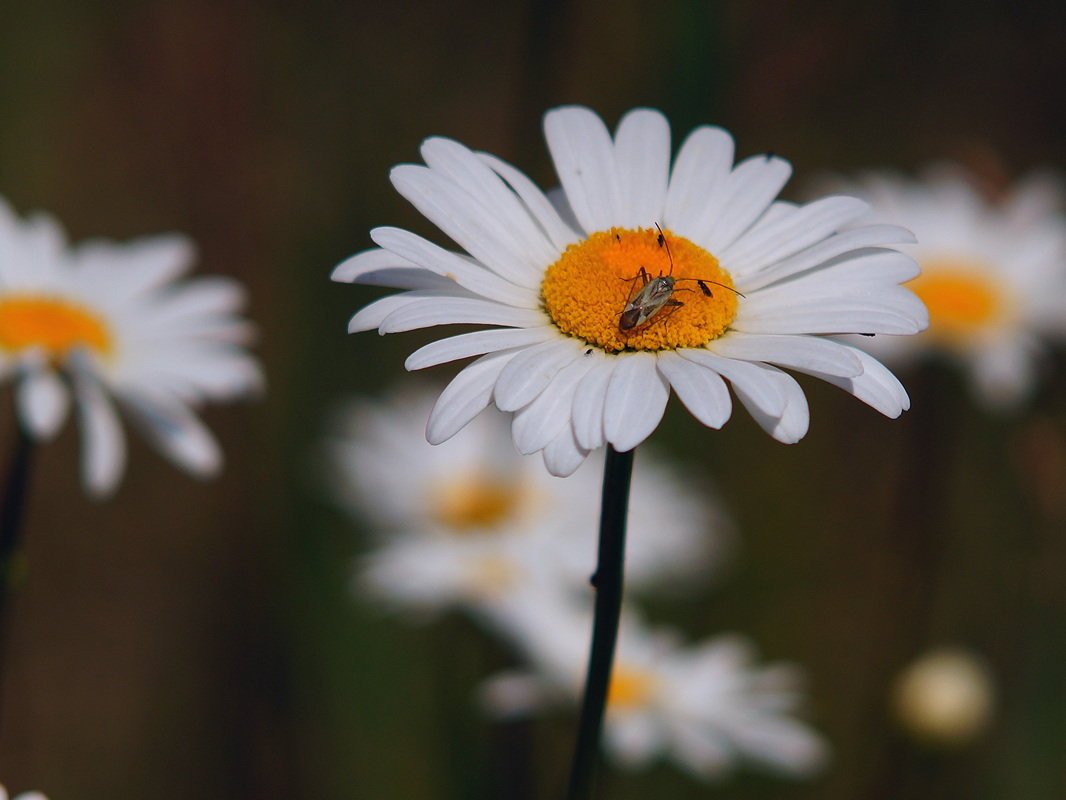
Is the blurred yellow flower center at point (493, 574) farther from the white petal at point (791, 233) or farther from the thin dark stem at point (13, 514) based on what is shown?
the white petal at point (791, 233)

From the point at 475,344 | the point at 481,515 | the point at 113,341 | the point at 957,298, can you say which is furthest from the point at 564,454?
the point at 957,298

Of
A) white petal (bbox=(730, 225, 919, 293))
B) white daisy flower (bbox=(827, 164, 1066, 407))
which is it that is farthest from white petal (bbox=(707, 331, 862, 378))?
white daisy flower (bbox=(827, 164, 1066, 407))

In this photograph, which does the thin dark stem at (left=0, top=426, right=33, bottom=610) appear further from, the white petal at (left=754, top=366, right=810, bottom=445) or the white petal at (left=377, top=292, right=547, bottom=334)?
the white petal at (left=754, top=366, right=810, bottom=445)

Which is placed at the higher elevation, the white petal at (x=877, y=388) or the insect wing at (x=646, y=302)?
the insect wing at (x=646, y=302)

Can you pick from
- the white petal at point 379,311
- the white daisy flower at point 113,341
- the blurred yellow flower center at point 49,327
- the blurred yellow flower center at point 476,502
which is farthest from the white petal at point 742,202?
the blurred yellow flower center at point 476,502

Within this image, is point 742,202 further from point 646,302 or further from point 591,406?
point 591,406
